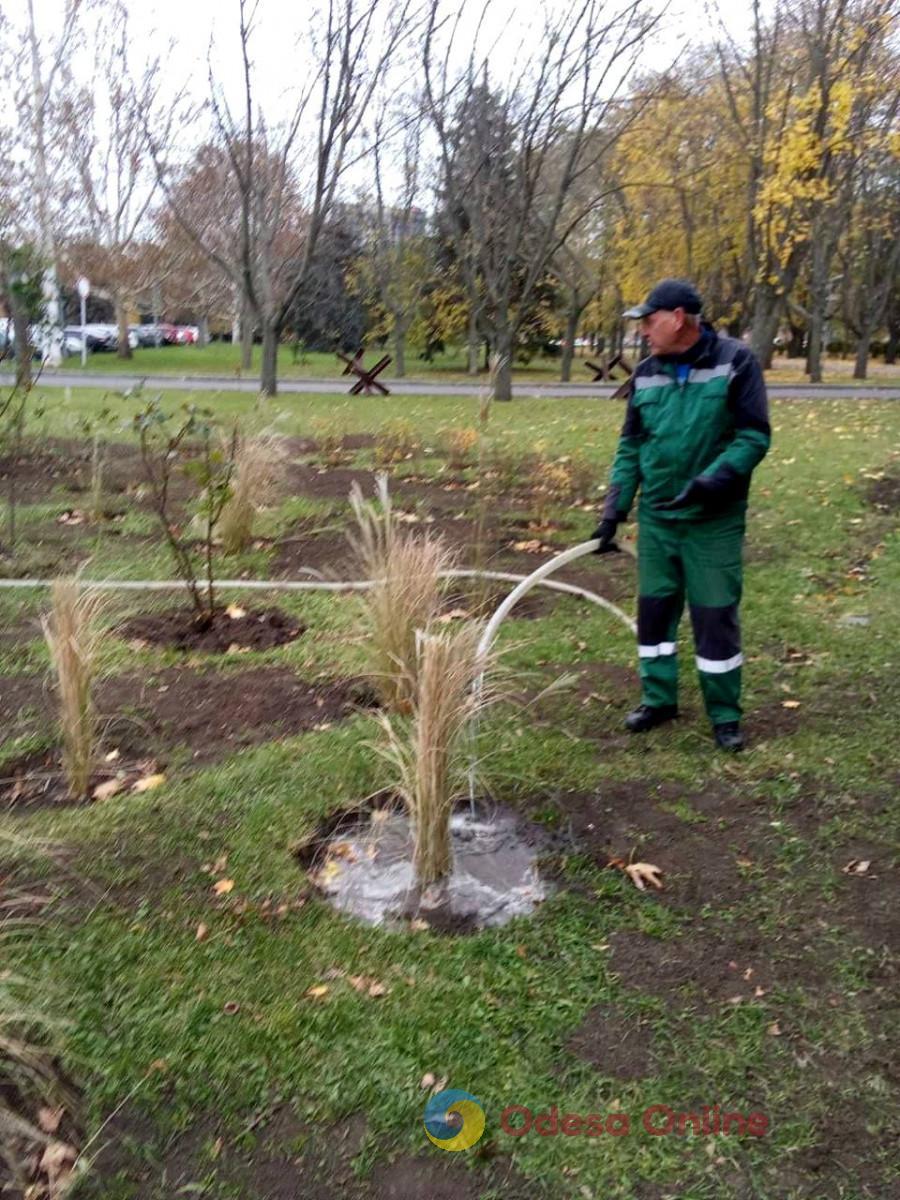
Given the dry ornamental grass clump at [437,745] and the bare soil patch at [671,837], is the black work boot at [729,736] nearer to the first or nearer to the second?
the bare soil patch at [671,837]

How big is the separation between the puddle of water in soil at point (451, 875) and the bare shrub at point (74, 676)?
3.16ft

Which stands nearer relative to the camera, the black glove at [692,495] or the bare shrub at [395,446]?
the black glove at [692,495]

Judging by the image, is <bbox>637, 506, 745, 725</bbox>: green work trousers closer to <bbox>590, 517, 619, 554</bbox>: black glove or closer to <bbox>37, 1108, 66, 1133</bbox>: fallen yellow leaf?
<bbox>590, 517, 619, 554</bbox>: black glove

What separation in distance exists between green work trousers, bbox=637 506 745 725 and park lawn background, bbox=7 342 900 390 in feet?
78.1

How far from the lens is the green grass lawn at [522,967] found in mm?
2307

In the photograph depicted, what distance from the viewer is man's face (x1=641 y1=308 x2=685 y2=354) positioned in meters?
3.88

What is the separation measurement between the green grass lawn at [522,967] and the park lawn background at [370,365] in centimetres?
2410

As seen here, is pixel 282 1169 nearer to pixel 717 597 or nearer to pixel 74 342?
pixel 717 597

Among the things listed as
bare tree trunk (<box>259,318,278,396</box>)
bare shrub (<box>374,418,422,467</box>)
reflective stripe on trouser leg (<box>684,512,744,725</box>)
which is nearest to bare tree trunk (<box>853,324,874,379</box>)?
bare tree trunk (<box>259,318,278,396</box>)

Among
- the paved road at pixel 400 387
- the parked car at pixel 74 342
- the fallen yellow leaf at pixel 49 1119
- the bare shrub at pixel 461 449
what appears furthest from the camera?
the parked car at pixel 74 342

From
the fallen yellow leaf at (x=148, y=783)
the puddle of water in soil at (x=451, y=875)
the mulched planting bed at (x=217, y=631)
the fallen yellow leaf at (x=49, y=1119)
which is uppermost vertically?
the mulched planting bed at (x=217, y=631)

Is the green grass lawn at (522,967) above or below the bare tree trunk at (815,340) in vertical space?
below

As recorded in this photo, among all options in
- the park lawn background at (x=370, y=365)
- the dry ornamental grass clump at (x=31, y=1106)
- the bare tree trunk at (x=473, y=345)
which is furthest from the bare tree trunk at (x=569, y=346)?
the dry ornamental grass clump at (x=31, y=1106)

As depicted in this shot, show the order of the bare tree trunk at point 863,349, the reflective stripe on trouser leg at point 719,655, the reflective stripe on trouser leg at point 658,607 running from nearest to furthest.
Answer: the reflective stripe on trouser leg at point 719,655 → the reflective stripe on trouser leg at point 658,607 → the bare tree trunk at point 863,349
